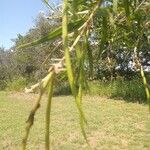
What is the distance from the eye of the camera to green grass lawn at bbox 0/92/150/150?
22.6ft

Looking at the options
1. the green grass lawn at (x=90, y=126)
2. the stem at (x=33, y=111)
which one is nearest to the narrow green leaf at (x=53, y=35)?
the stem at (x=33, y=111)

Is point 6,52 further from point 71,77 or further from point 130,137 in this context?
point 71,77

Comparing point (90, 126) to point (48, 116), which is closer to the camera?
point (48, 116)

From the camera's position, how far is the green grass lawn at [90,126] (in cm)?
690

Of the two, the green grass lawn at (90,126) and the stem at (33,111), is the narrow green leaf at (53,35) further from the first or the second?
the green grass lawn at (90,126)

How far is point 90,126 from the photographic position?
846 cm

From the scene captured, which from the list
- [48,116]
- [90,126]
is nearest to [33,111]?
[48,116]

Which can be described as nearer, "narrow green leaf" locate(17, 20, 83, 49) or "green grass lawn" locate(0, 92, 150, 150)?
"narrow green leaf" locate(17, 20, 83, 49)

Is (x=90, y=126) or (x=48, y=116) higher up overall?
(x=48, y=116)

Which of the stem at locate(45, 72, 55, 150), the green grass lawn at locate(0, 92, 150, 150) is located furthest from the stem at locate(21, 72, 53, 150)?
the green grass lawn at locate(0, 92, 150, 150)

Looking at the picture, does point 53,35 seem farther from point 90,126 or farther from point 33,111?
point 90,126

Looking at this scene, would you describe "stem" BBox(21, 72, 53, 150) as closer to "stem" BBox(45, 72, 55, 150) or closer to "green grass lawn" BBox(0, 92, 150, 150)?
"stem" BBox(45, 72, 55, 150)

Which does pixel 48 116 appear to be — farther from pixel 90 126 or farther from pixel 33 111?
pixel 90 126

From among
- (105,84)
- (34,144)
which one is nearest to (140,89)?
(105,84)
